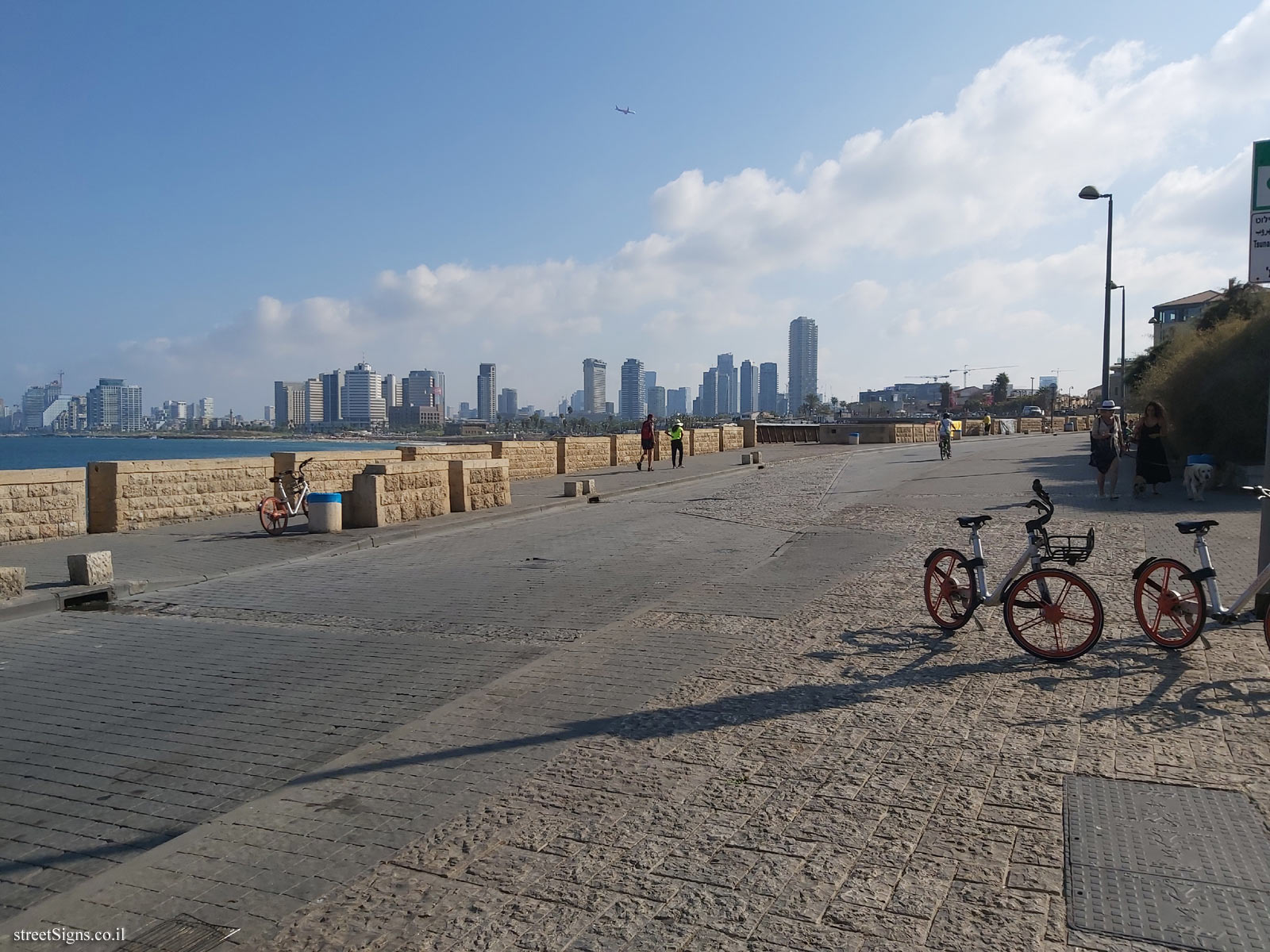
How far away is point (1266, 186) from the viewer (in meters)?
8.34

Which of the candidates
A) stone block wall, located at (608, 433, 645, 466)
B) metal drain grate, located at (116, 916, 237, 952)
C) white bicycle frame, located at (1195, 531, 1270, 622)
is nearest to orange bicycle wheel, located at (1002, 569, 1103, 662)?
white bicycle frame, located at (1195, 531, 1270, 622)

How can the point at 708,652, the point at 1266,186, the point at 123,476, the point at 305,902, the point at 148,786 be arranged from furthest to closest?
the point at 123,476 < the point at 1266,186 < the point at 708,652 < the point at 148,786 < the point at 305,902

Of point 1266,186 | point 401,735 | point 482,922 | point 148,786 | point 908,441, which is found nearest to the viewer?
point 482,922

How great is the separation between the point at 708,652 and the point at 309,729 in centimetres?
295

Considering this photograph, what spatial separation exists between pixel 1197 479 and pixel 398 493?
14008 mm

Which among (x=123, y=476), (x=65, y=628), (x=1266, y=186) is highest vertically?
(x=1266, y=186)

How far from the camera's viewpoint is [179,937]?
3.50 metres

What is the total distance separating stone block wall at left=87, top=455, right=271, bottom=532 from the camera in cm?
1599

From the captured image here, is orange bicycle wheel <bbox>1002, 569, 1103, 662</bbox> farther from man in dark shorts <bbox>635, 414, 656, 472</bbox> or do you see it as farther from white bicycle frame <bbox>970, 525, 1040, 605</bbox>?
man in dark shorts <bbox>635, 414, 656, 472</bbox>

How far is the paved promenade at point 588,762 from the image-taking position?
11.9 ft

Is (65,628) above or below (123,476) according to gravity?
below

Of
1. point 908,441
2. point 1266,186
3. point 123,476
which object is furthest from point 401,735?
point 908,441

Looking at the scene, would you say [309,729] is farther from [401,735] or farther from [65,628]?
[65,628]

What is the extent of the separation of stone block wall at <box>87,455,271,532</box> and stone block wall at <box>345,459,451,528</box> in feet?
9.26
